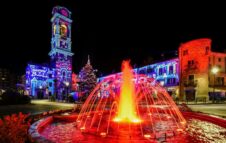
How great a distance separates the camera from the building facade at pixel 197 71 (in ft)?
172

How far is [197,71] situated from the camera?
53969 mm

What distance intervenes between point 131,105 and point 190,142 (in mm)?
7320

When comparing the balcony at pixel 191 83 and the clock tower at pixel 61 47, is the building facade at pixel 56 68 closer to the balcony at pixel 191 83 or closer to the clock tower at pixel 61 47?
the clock tower at pixel 61 47

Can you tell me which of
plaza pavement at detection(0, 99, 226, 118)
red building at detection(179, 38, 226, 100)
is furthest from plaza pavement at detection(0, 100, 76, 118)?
red building at detection(179, 38, 226, 100)

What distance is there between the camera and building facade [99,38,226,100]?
172 feet

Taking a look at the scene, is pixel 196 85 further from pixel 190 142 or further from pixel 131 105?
pixel 190 142

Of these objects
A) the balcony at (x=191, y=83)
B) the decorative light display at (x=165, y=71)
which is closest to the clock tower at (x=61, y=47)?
the decorative light display at (x=165, y=71)

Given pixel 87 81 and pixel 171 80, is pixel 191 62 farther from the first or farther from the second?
pixel 87 81

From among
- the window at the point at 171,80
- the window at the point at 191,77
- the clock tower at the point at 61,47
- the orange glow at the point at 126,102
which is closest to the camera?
the orange glow at the point at 126,102

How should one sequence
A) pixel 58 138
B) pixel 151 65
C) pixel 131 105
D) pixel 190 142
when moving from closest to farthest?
pixel 190 142, pixel 58 138, pixel 131 105, pixel 151 65

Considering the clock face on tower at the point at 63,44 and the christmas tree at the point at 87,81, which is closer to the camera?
the christmas tree at the point at 87,81

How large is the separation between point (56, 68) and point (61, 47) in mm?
9390

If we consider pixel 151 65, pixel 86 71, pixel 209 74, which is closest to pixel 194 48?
pixel 209 74

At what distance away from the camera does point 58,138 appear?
1062cm
